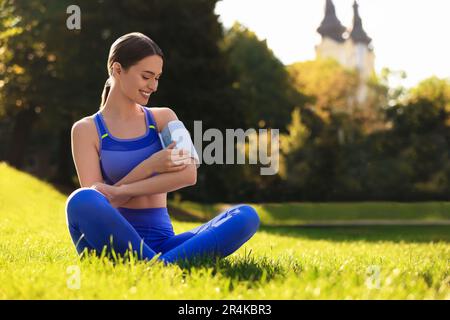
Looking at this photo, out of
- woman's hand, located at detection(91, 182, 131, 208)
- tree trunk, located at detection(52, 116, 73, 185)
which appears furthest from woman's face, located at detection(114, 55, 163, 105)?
tree trunk, located at detection(52, 116, 73, 185)

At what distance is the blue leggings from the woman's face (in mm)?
852

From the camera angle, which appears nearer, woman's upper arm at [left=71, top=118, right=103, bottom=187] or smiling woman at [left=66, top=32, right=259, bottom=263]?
smiling woman at [left=66, top=32, right=259, bottom=263]

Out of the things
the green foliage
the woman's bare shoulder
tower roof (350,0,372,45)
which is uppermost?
tower roof (350,0,372,45)

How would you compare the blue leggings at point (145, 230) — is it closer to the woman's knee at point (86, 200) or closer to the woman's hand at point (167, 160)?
the woman's knee at point (86, 200)

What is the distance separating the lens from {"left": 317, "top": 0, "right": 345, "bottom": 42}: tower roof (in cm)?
14061

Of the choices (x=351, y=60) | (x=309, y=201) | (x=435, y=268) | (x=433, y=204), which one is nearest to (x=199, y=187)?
(x=309, y=201)

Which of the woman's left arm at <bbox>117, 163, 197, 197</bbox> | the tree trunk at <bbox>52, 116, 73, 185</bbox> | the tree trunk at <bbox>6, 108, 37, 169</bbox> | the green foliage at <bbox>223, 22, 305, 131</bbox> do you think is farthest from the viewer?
the green foliage at <bbox>223, 22, 305, 131</bbox>

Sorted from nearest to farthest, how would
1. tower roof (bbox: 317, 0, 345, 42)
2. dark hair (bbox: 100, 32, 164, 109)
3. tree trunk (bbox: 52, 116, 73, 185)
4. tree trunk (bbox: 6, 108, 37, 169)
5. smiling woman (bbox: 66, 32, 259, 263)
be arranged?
smiling woman (bbox: 66, 32, 259, 263) < dark hair (bbox: 100, 32, 164, 109) < tree trunk (bbox: 52, 116, 73, 185) < tree trunk (bbox: 6, 108, 37, 169) < tower roof (bbox: 317, 0, 345, 42)

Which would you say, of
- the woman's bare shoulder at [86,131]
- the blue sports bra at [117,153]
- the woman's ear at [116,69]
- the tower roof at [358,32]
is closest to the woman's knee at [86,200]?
the blue sports bra at [117,153]

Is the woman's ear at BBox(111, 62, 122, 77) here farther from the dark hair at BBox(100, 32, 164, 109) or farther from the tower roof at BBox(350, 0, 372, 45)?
the tower roof at BBox(350, 0, 372, 45)

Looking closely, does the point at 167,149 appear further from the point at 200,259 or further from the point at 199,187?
the point at 199,187

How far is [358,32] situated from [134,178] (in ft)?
477

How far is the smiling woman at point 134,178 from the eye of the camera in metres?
4.26
